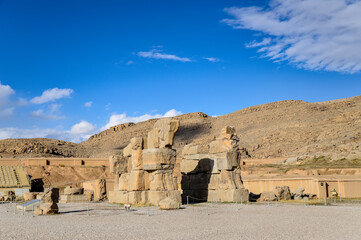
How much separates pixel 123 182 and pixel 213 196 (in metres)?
3.96

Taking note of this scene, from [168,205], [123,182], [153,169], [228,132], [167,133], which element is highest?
[228,132]

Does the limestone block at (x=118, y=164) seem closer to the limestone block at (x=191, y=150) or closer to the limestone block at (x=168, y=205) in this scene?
the limestone block at (x=191, y=150)

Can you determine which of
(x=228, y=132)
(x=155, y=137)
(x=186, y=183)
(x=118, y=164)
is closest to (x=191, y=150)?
(x=186, y=183)

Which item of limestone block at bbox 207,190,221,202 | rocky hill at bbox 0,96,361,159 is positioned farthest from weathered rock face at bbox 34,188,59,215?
rocky hill at bbox 0,96,361,159

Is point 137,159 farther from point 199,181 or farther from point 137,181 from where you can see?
point 199,181

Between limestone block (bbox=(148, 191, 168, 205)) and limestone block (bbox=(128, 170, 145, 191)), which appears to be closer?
limestone block (bbox=(148, 191, 168, 205))

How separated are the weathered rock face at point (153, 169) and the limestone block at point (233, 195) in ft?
7.86

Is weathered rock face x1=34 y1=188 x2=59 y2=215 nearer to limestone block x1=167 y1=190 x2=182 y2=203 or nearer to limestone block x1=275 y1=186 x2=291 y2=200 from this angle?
limestone block x1=167 y1=190 x2=182 y2=203

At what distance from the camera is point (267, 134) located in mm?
63781

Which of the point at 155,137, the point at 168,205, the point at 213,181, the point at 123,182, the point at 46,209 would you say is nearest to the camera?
the point at 46,209

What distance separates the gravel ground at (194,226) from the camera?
8281 millimetres

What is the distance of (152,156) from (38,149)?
4953cm

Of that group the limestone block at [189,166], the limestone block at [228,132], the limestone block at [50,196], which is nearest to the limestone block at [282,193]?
the limestone block at [228,132]

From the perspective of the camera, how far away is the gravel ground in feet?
27.2
